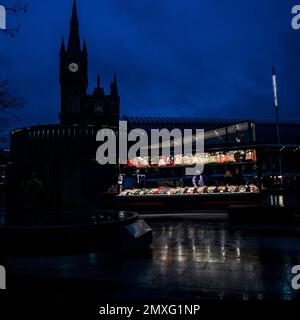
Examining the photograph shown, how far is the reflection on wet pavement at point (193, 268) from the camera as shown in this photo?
15.5ft

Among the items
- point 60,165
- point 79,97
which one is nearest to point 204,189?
point 60,165

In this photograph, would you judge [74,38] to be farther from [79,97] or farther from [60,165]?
[60,165]

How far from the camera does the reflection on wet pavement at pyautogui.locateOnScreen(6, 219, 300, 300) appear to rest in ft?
15.5

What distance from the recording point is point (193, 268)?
6051mm

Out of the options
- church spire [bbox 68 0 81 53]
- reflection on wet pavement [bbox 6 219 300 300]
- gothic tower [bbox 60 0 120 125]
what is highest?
church spire [bbox 68 0 81 53]

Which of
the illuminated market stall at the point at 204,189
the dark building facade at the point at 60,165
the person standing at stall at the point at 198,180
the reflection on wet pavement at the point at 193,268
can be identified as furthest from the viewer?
the person standing at stall at the point at 198,180

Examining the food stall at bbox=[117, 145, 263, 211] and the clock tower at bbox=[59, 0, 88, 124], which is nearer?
the food stall at bbox=[117, 145, 263, 211]

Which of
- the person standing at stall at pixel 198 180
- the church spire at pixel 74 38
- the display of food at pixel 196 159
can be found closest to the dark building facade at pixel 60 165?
the display of food at pixel 196 159

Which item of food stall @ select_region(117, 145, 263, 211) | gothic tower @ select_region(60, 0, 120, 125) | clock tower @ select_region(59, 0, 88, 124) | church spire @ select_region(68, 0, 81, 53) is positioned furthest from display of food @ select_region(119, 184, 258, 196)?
church spire @ select_region(68, 0, 81, 53)

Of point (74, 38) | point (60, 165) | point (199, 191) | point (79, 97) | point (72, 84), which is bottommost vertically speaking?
point (199, 191)

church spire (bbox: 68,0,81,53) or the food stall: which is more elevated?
church spire (bbox: 68,0,81,53)

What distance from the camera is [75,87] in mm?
89812

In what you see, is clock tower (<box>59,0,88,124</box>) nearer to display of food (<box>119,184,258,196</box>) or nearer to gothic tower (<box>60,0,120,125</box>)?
gothic tower (<box>60,0,120,125</box>)

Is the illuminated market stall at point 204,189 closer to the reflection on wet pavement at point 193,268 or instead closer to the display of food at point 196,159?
the display of food at point 196,159
